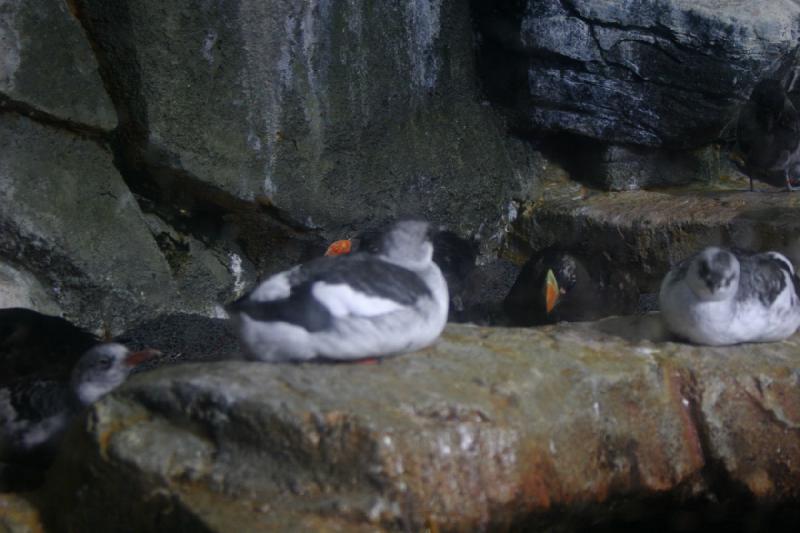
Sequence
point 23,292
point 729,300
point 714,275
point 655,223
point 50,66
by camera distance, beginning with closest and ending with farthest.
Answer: point 714,275 → point 729,300 → point 50,66 → point 23,292 → point 655,223

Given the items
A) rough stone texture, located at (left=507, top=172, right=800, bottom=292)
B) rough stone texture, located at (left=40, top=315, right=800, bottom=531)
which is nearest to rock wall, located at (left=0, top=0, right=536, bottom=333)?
rough stone texture, located at (left=507, top=172, right=800, bottom=292)

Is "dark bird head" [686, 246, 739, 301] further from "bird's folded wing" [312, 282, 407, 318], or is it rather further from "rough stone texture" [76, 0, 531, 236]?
"rough stone texture" [76, 0, 531, 236]

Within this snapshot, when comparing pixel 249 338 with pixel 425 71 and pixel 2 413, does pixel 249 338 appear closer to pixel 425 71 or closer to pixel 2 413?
pixel 2 413

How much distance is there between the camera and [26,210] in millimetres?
4730

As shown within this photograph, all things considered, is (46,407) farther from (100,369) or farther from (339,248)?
(339,248)

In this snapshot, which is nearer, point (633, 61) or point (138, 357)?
point (138, 357)

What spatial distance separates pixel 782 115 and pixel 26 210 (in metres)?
4.99

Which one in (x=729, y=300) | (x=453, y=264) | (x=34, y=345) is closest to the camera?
(x=729, y=300)

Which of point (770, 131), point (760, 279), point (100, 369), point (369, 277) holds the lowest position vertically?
point (100, 369)

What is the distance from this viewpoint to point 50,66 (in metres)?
4.69

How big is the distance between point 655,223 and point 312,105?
7.91 ft

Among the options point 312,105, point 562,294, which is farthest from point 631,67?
point 312,105

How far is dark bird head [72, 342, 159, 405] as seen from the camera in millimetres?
3645

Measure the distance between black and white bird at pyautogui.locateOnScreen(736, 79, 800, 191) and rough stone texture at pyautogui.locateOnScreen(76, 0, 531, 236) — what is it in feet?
5.82
